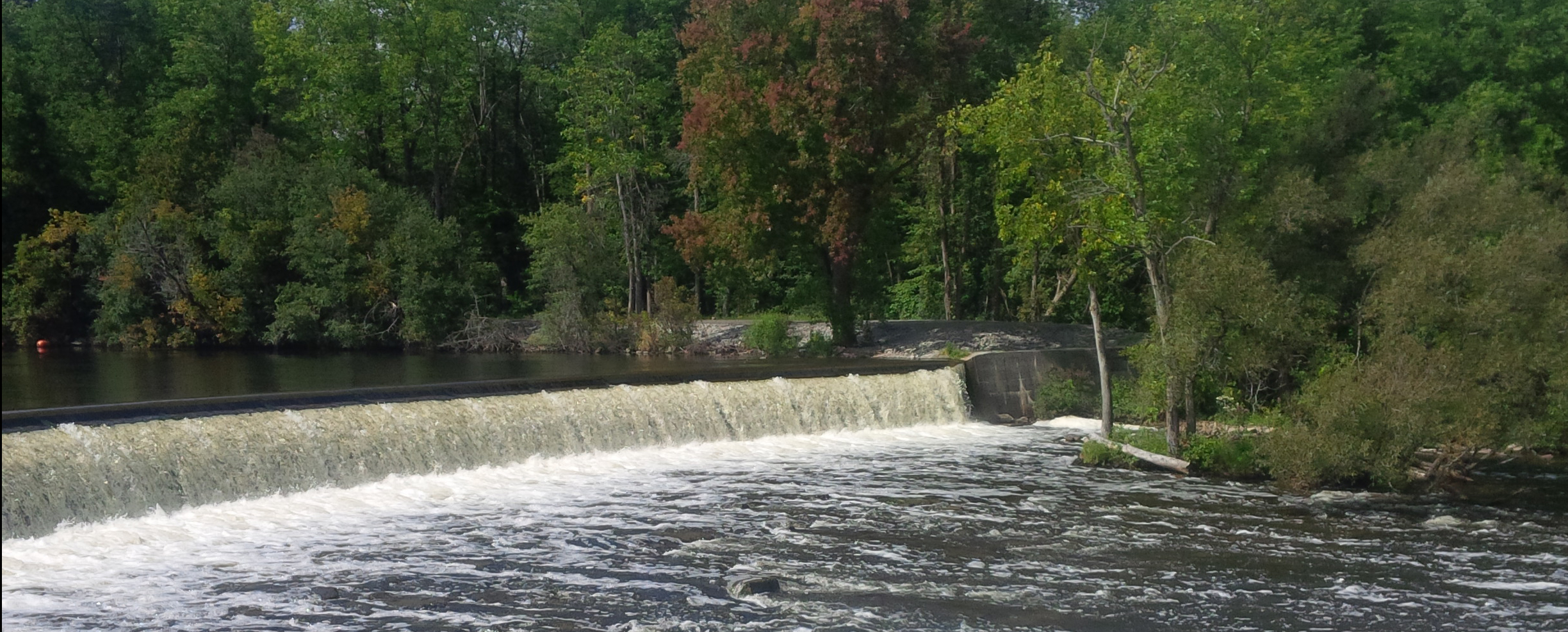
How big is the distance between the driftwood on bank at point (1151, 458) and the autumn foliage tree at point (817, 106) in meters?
11.5

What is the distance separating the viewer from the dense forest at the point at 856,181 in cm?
1644

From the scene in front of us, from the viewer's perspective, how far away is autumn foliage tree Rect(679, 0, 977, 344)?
26906 millimetres

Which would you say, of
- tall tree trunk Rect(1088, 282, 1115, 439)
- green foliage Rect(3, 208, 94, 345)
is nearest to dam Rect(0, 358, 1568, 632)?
tall tree trunk Rect(1088, 282, 1115, 439)

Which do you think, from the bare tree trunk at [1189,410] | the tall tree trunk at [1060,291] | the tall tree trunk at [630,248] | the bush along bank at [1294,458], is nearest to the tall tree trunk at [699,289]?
the tall tree trunk at [630,248]

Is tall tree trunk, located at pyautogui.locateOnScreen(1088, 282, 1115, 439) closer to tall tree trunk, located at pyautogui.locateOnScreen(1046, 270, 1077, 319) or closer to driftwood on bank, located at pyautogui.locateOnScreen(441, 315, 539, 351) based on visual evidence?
tall tree trunk, located at pyautogui.locateOnScreen(1046, 270, 1077, 319)

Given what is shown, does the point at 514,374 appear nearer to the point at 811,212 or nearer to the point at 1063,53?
the point at 811,212

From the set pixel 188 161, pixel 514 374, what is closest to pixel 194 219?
pixel 188 161

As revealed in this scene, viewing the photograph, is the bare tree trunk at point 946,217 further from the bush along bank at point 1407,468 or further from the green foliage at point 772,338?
the bush along bank at point 1407,468

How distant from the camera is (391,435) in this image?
15602 mm

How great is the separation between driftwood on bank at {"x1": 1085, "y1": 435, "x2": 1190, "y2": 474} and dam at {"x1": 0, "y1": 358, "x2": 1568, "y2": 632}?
30 centimetres

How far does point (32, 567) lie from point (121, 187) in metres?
29.7

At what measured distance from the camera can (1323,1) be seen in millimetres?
25922

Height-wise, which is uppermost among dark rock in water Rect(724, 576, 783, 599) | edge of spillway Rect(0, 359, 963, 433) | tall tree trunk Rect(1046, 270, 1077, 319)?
tall tree trunk Rect(1046, 270, 1077, 319)

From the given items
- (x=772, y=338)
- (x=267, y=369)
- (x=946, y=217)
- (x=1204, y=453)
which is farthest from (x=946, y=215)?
(x=1204, y=453)
